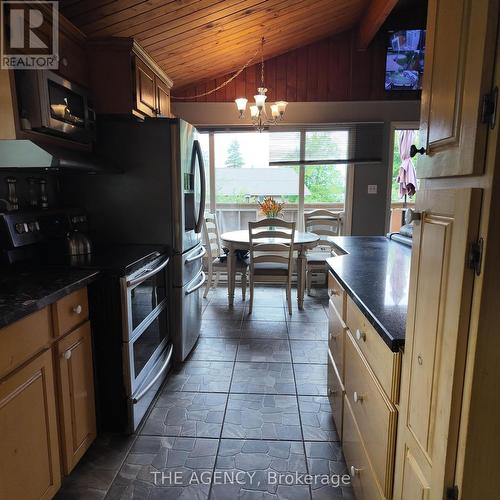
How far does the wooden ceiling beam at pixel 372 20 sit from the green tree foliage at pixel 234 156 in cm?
196

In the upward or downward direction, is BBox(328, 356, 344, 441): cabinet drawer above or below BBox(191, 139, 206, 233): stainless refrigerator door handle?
below

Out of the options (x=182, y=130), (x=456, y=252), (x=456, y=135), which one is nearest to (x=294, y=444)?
(x=456, y=252)

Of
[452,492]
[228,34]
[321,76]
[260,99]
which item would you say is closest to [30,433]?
[452,492]

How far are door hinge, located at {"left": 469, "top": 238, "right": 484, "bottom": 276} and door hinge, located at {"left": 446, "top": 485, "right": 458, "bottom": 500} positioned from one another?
0.45 m

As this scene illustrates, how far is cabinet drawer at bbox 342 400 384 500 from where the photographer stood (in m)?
1.24

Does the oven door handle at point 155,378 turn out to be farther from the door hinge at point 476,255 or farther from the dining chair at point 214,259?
the door hinge at point 476,255

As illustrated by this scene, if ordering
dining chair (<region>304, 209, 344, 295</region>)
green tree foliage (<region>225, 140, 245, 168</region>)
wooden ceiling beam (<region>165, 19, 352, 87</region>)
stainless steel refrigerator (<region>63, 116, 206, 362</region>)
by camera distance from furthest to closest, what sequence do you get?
green tree foliage (<region>225, 140, 245, 168</region>)
dining chair (<region>304, 209, 344, 295</region>)
wooden ceiling beam (<region>165, 19, 352, 87</region>)
stainless steel refrigerator (<region>63, 116, 206, 362</region>)

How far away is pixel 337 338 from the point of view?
1811 mm

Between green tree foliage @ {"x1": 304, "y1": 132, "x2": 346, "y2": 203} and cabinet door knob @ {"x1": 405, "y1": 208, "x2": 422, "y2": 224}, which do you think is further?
green tree foliage @ {"x1": 304, "y1": 132, "x2": 346, "y2": 203}

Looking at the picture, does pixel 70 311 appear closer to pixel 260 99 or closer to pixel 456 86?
pixel 456 86

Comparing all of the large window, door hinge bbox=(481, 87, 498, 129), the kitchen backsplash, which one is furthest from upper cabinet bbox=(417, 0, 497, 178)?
the large window

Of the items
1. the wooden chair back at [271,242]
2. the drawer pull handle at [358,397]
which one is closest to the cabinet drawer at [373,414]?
the drawer pull handle at [358,397]

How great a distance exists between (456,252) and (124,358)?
1608 mm
